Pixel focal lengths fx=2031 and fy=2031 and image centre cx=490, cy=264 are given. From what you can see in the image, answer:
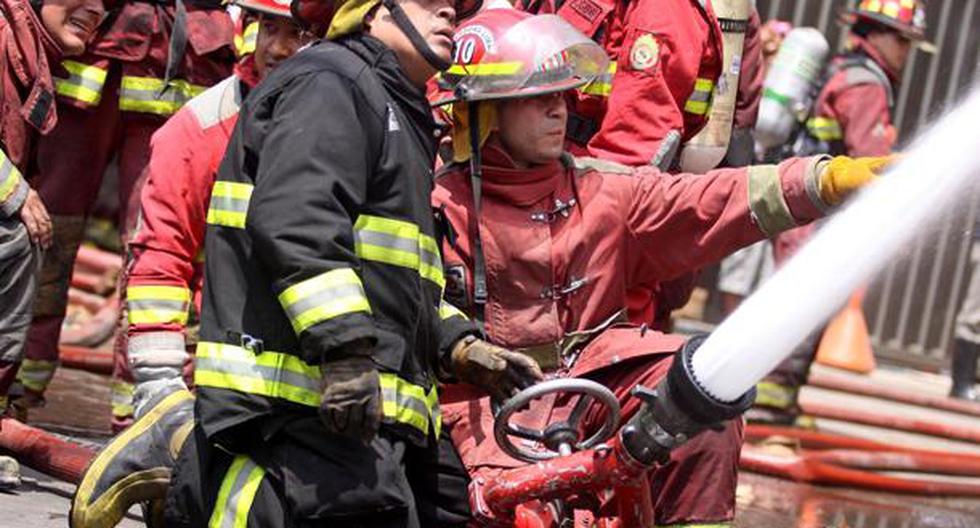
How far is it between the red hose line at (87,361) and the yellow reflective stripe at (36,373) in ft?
4.90

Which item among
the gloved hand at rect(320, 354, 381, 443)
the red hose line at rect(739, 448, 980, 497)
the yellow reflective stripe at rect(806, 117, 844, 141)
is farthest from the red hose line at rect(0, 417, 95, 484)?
the yellow reflective stripe at rect(806, 117, 844, 141)

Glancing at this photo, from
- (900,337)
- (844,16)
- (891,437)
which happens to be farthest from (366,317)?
(900,337)

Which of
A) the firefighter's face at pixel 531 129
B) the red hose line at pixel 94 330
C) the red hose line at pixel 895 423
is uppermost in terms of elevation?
the firefighter's face at pixel 531 129

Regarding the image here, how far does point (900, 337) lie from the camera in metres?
13.6

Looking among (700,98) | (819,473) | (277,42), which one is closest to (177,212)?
(277,42)

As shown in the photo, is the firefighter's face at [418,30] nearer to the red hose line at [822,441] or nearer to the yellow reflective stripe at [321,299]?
the yellow reflective stripe at [321,299]

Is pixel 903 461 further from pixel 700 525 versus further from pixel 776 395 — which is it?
pixel 700 525

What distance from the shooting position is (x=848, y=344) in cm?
1277

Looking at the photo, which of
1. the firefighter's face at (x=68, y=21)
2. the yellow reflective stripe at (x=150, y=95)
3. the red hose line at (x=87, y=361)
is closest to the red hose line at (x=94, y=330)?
the red hose line at (x=87, y=361)

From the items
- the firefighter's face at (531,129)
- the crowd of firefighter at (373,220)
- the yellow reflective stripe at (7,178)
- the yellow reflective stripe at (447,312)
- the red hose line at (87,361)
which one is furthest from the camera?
the red hose line at (87,361)

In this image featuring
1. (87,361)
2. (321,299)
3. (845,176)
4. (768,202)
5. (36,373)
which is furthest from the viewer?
(87,361)

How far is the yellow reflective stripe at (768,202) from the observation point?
4.80 meters

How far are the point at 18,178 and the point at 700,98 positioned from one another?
2137 mm

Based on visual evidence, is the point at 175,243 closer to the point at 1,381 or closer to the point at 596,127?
the point at 1,381
